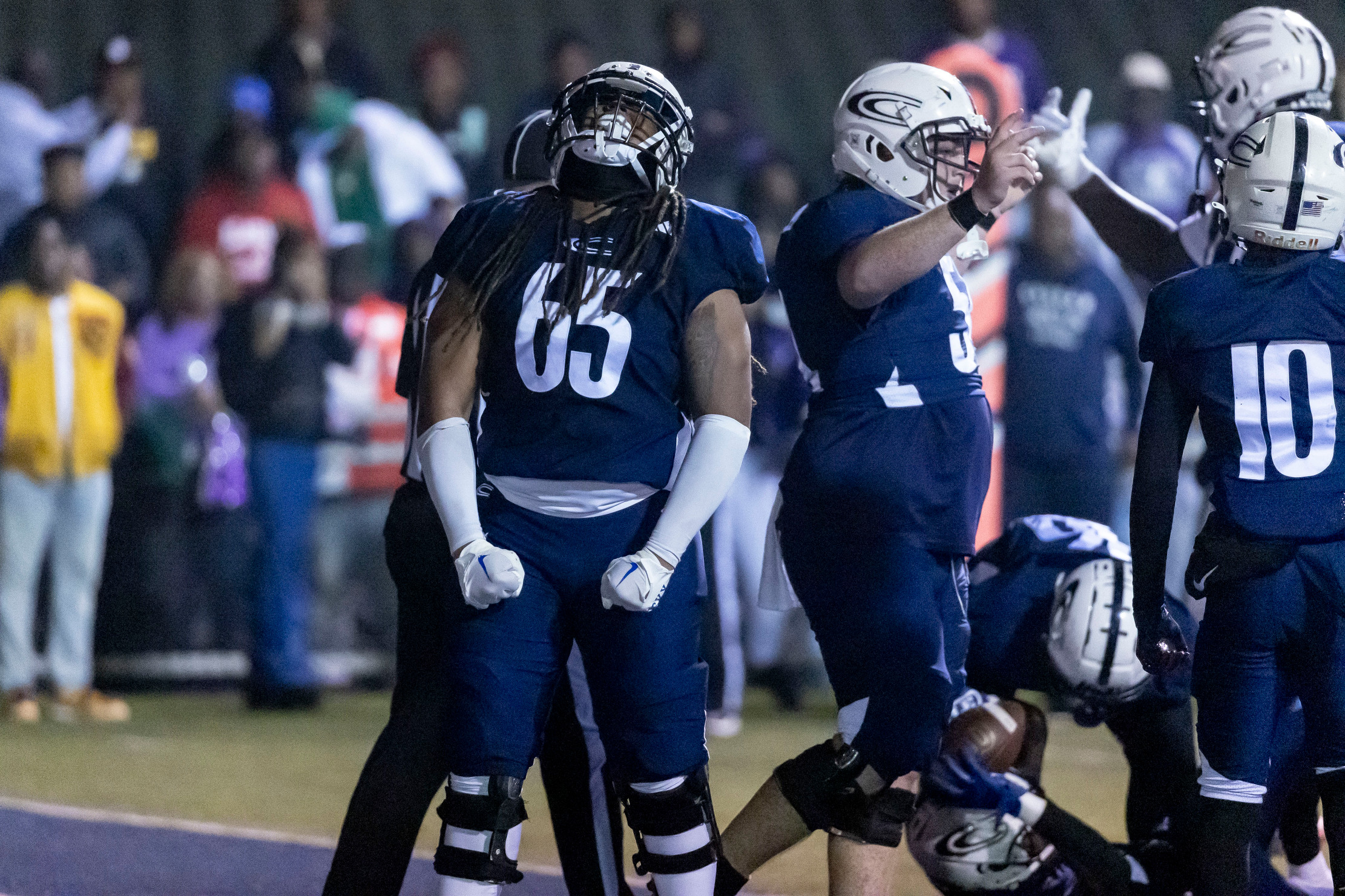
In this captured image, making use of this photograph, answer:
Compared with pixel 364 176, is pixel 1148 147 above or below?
above

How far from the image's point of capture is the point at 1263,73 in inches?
166

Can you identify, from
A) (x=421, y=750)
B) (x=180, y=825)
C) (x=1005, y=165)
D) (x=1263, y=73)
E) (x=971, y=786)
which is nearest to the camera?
(x=1005, y=165)

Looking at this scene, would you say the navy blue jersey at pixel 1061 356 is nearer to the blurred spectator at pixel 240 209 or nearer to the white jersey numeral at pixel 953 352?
the blurred spectator at pixel 240 209

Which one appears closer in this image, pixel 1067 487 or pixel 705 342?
pixel 705 342

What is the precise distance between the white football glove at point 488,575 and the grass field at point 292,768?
1.82 metres

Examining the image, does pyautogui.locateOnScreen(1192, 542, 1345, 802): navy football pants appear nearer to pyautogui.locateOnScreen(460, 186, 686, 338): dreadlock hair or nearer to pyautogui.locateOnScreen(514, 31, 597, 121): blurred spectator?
pyautogui.locateOnScreen(460, 186, 686, 338): dreadlock hair

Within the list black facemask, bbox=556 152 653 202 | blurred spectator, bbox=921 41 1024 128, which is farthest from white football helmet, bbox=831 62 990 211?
blurred spectator, bbox=921 41 1024 128

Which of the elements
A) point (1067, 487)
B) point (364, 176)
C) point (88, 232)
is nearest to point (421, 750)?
point (1067, 487)

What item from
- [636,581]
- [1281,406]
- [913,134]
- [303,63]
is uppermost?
[303,63]

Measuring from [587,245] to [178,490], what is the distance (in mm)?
5856

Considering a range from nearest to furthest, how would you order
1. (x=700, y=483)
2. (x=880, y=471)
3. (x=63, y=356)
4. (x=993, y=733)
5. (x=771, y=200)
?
1. (x=700, y=483)
2. (x=880, y=471)
3. (x=993, y=733)
4. (x=63, y=356)
5. (x=771, y=200)

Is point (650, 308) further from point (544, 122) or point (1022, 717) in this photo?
point (1022, 717)

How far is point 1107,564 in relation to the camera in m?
4.00

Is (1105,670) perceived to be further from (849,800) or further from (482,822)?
(482,822)
